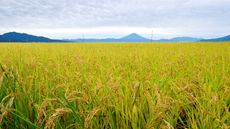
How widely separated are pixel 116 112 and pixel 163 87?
67cm

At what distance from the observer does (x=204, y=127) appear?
1.41m

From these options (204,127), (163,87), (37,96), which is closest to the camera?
(204,127)

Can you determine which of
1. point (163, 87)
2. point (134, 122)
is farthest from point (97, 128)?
point (163, 87)

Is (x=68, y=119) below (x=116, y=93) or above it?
below

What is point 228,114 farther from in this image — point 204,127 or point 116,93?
point 116,93

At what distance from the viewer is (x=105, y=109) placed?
1540mm

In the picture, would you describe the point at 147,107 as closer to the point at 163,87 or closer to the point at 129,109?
the point at 129,109

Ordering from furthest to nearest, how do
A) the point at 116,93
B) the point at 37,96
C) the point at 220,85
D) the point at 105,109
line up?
the point at 220,85 < the point at 37,96 < the point at 116,93 < the point at 105,109

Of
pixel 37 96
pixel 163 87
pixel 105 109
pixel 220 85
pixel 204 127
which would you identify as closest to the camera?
pixel 204 127

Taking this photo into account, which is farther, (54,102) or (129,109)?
(54,102)

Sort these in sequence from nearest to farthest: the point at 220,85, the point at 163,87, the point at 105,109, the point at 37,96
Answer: the point at 105,109 < the point at 37,96 < the point at 163,87 < the point at 220,85

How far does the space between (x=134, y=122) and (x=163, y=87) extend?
687mm

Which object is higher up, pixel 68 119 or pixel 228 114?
pixel 228 114

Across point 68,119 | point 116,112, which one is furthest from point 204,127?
point 68,119
